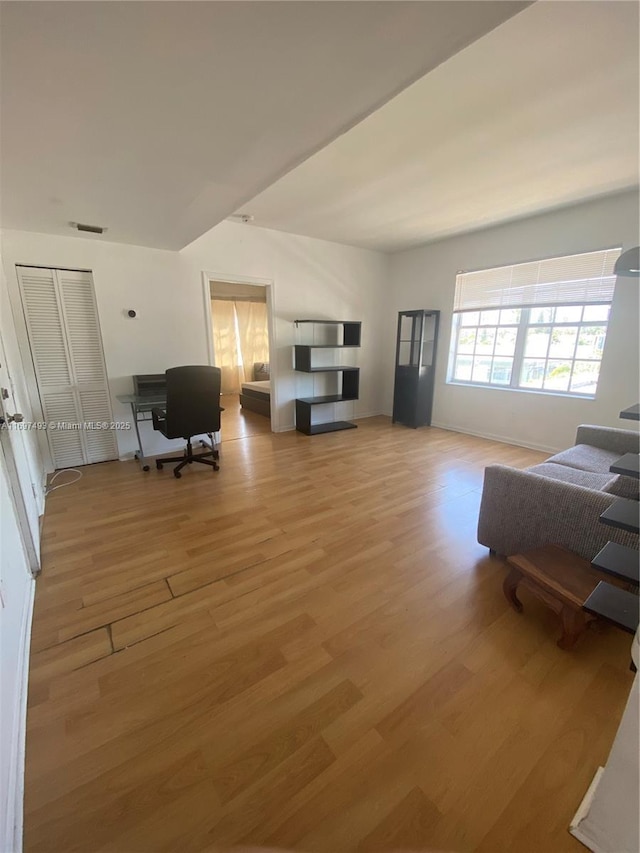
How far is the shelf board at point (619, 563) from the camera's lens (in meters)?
1.02

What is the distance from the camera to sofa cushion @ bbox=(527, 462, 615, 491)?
7.39ft

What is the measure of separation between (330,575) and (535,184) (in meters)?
3.90

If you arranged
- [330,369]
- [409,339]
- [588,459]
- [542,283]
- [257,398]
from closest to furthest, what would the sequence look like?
[588,459] → [542,283] → [330,369] → [409,339] → [257,398]

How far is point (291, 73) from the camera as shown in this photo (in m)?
1.26

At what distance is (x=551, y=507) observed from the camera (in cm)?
186

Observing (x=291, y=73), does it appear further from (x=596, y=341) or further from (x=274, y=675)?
(x=596, y=341)

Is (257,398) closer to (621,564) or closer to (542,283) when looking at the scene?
(542,283)

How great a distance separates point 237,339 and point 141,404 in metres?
5.10

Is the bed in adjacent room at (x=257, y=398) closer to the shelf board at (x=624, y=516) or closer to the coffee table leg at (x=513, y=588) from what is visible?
the coffee table leg at (x=513, y=588)

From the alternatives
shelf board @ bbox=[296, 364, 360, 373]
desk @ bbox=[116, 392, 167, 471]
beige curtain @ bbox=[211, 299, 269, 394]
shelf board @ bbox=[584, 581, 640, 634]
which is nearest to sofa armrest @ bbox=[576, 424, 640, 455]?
shelf board @ bbox=[584, 581, 640, 634]

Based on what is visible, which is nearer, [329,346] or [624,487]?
[624,487]

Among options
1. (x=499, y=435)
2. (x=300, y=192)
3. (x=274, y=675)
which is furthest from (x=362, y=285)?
(x=274, y=675)

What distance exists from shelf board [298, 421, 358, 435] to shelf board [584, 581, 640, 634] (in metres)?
3.97

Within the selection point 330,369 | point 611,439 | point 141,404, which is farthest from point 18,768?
point 330,369
